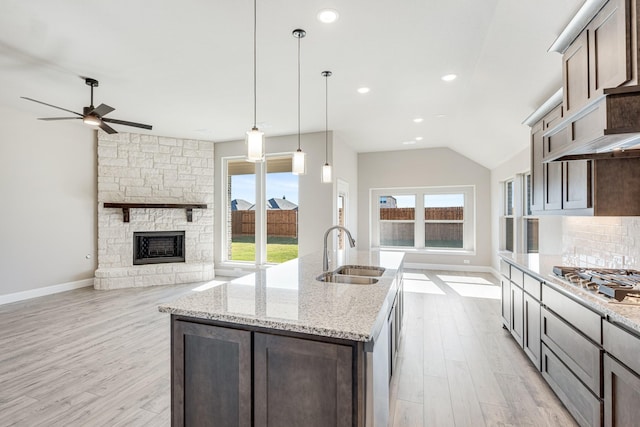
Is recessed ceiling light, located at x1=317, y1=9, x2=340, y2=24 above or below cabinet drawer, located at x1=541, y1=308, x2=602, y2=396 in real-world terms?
above

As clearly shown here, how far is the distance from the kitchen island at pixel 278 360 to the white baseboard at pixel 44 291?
198 inches

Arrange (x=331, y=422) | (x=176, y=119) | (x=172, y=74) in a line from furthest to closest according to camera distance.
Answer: (x=176, y=119) < (x=172, y=74) < (x=331, y=422)

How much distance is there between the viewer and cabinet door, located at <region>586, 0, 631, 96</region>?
4.97 ft

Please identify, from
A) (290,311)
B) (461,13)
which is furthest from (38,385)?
(461,13)

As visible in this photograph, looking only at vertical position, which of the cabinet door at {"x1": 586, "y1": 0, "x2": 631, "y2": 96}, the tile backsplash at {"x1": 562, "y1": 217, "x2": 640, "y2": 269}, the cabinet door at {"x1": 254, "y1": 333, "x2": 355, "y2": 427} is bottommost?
the cabinet door at {"x1": 254, "y1": 333, "x2": 355, "y2": 427}

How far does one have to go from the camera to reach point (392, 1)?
7.51 ft

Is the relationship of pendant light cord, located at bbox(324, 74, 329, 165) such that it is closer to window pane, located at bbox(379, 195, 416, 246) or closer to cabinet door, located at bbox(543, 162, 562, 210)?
cabinet door, located at bbox(543, 162, 562, 210)

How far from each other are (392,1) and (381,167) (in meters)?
5.41

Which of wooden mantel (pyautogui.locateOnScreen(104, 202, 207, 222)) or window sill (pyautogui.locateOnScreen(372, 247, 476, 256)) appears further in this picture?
window sill (pyautogui.locateOnScreen(372, 247, 476, 256))

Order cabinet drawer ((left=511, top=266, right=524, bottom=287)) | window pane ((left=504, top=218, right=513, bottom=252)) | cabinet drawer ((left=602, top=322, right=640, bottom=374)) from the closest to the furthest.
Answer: cabinet drawer ((left=602, top=322, right=640, bottom=374)) < cabinet drawer ((left=511, top=266, right=524, bottom=287)) < window pane ((left=504, top=218, right=513, bottom=252))

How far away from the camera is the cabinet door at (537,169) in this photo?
2943mm

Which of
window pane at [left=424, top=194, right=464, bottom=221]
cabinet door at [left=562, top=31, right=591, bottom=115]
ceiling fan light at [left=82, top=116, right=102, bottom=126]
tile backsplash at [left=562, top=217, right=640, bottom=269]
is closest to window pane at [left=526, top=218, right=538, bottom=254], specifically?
tile backsplash at [left=562, top=217, right=640, bottom=269]

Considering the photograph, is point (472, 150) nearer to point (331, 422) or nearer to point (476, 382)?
point (476, 382)

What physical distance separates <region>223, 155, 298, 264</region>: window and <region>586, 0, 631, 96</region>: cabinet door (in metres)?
4.77
